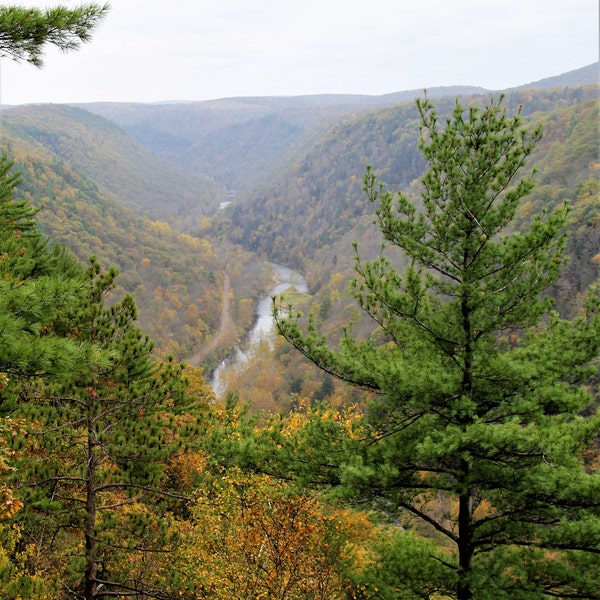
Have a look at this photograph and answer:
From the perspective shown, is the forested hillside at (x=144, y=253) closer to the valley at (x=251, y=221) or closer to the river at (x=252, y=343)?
the valley at (x=251, y=221)

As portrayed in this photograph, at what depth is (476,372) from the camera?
6906 mm

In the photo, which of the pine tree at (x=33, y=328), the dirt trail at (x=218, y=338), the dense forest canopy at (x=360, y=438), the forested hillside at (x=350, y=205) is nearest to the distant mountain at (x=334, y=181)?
the forested hillside at (x=350, y=205)

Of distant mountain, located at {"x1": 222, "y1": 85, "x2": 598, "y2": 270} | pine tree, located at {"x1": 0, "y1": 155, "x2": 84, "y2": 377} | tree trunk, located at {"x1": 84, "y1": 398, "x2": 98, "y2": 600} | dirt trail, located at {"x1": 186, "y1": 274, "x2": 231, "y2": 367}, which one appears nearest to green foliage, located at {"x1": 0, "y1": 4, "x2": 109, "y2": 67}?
pine tree, located at {"x1": 0, "y1": 155, "x2": 84, "y2": 377}

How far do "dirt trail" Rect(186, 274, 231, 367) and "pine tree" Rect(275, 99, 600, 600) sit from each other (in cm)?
5527

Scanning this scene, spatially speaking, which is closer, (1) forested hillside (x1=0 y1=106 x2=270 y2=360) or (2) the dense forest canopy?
(2) the dense forest canopy

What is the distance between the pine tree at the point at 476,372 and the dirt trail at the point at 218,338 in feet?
181

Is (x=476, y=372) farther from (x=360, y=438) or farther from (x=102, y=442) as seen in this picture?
(x=102, y=442)

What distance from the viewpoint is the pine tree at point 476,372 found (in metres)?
6.45

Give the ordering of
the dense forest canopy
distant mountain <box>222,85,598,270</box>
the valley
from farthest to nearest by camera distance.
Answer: distant mountain <box>222,85,598,270</box>
the valley
the dense forest canopy

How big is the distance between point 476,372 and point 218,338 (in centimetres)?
7237

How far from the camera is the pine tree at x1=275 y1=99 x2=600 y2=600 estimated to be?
Result: 6.45m

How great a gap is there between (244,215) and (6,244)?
15675 centimetres

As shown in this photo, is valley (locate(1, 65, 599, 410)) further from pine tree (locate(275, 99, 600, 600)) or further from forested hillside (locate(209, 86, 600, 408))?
pine tree (locate(275, 99, 600, 600))

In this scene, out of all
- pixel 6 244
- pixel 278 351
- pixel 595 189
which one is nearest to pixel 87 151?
pixel 278 351
